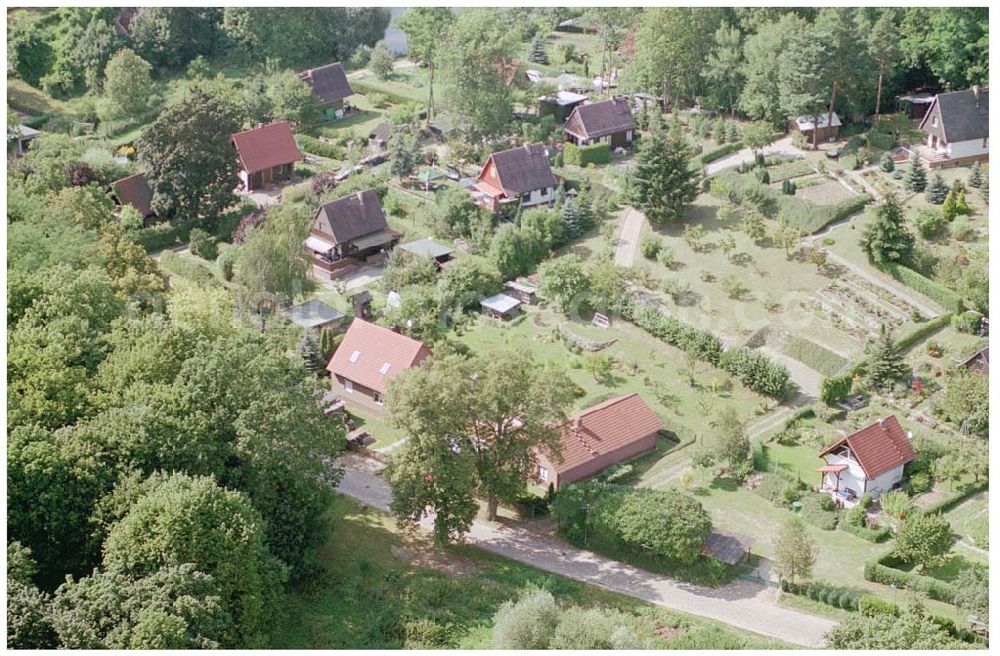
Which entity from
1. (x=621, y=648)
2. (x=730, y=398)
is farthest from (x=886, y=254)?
(x=621, y=648)

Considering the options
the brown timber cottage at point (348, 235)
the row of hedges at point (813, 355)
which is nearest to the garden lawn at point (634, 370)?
the row of hedges at point (813, 355)

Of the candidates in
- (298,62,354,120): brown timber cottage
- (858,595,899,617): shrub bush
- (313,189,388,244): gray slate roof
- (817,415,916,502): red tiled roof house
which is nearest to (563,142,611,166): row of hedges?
(313,189,388,244): gray slate roof

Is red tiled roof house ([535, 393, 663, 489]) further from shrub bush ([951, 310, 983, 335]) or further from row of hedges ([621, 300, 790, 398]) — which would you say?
shrub bush ([951, 310, 983, 335])

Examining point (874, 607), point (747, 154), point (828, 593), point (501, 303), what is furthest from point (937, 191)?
point (874, 607)

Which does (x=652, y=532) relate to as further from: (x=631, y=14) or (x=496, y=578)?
(x=631, y=14)

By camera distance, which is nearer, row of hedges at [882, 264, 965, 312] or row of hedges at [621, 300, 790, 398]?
row of hedges at [621, 300, 790, 398]

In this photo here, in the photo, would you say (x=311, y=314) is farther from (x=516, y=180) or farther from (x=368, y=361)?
(x=516, y=180)
